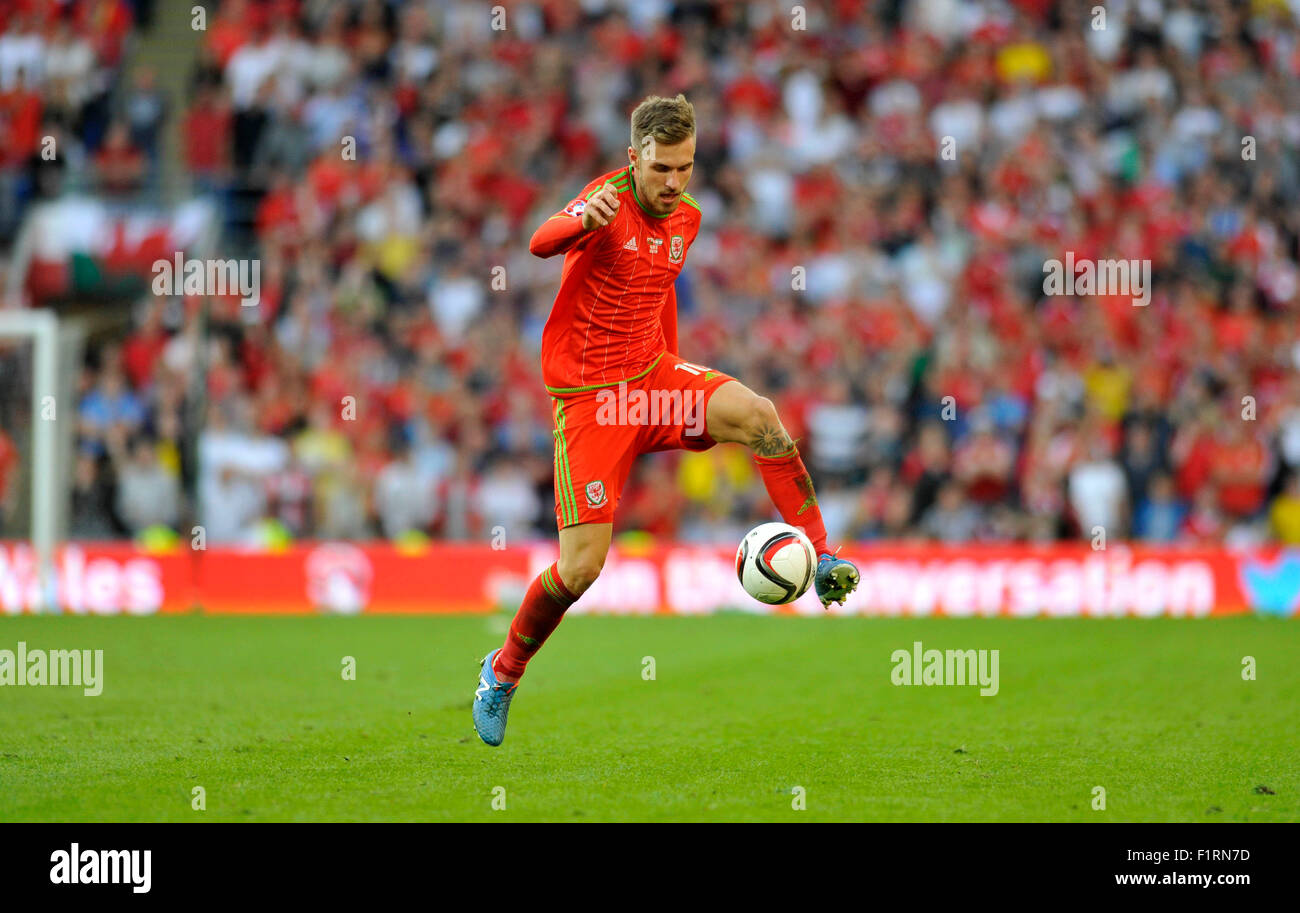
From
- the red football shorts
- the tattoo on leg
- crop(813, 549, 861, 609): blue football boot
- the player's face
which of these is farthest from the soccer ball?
the player's face

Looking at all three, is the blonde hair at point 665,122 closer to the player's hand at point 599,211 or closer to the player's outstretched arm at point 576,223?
the player's outstretched arm at point 576,223

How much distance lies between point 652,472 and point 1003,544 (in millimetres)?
3468

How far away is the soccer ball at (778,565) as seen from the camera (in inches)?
280

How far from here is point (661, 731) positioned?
806cm

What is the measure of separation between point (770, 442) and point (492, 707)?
1.71 metres

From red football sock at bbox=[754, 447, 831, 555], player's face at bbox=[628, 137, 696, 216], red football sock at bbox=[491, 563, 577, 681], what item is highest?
player's face at bbox=[628, 137, 696, 216]

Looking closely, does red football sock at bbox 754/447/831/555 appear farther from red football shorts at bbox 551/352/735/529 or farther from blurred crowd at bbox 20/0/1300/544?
blurred crowd at bbox 20/0/1300/544

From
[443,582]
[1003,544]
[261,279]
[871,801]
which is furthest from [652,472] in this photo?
[871,801]

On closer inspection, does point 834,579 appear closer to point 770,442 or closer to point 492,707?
point 770,442

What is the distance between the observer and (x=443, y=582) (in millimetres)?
15562

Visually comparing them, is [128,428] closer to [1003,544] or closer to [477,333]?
[477,333]

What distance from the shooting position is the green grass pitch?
616cm

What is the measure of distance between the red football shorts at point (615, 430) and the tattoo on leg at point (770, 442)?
0.21 metres

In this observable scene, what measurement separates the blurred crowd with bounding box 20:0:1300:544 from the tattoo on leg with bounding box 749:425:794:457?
8.92 m
